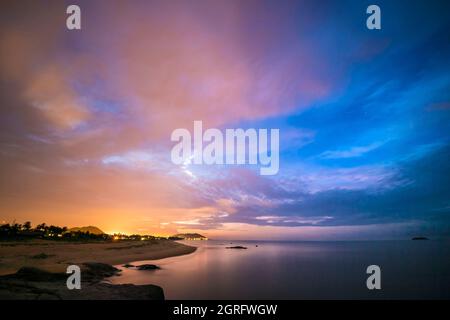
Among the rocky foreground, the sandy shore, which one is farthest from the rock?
the sandy shore

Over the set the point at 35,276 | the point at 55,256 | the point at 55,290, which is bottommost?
the point at 55,256

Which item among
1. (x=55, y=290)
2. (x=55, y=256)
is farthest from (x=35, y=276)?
(x=55, y=256)

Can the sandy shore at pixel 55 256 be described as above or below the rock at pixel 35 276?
below

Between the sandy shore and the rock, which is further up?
the rock

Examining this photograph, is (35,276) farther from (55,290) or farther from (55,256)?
(55,256)

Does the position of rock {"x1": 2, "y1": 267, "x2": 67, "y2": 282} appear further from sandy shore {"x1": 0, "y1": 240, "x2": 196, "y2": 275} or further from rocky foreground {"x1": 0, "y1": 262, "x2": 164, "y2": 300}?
sandy shore {"x1": 0, "y1": 240, "x2": 196, "y2": 275}

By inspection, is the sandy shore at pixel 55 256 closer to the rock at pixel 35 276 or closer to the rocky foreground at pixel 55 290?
the rock at pixel 35 276

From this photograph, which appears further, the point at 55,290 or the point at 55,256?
the point at 55,256

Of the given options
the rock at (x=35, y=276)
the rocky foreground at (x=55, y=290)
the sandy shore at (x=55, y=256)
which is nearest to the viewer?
the rocky foreground at (x=55, y=290)

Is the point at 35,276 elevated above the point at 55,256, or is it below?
above

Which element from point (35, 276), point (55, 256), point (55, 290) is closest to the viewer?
point (55, 290)

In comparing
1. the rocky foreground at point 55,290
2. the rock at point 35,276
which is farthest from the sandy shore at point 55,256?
the rocky foreground at point 55,290
